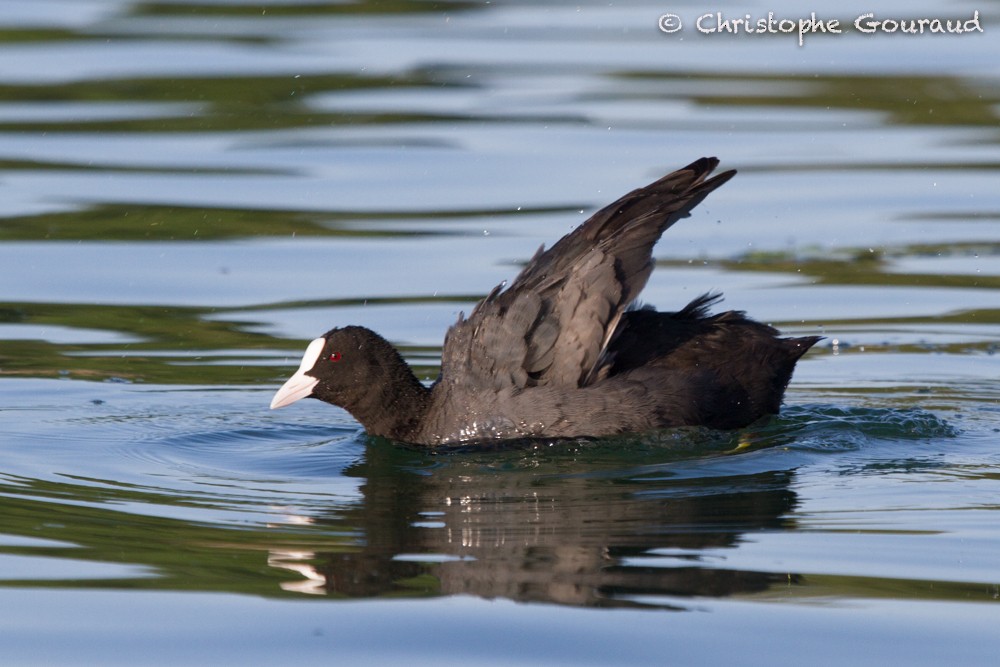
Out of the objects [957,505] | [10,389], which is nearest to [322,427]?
[10,389]

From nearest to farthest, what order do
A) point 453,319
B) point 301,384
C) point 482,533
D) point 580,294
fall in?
point 482,533 → point 580,294 → point 301,384 → point 453,319

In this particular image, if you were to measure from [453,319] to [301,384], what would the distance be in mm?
2174

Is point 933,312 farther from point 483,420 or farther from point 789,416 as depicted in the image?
point 483,420

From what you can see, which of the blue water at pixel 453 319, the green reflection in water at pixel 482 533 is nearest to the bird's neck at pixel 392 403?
the blue water at pixel 453 319

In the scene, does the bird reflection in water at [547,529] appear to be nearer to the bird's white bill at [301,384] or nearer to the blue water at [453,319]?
the blue water at [453,319]

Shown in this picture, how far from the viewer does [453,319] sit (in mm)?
9266

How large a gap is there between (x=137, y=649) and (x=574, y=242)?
2.91 m

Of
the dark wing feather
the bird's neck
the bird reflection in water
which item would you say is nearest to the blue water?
the bird reflection in water

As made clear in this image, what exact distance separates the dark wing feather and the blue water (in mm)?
368

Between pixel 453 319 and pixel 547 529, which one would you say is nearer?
pixel 547 529

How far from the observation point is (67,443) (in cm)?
698

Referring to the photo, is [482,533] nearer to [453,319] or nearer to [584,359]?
[584,359]

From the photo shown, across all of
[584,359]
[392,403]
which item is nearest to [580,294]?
[584,359]

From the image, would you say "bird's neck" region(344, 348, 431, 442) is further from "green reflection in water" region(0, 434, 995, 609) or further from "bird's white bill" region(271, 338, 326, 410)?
"green reflection in water" region(0, 434, 995, 609)
